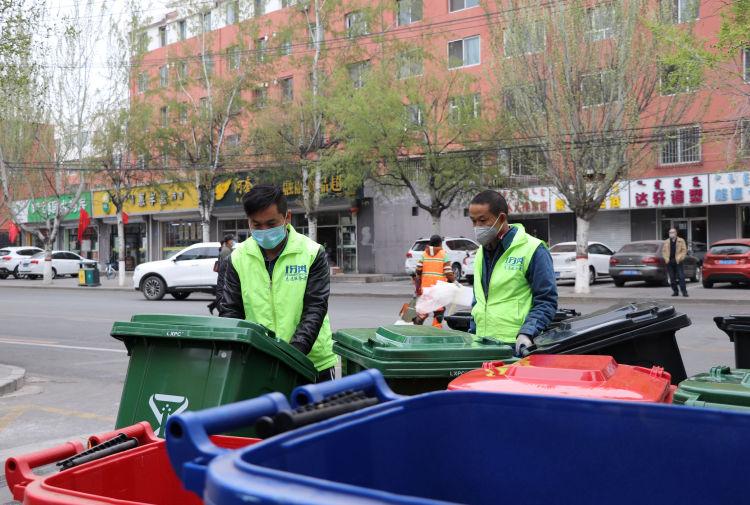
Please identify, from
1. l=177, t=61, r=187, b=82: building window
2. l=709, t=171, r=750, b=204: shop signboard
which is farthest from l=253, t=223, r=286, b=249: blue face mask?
l=177, t=61, r=187, b=82: building window

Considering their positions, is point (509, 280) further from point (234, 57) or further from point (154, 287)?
point (234, 57)

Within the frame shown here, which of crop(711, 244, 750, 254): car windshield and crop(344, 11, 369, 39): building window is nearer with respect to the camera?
crop(711, 244, 750, 254): car windshield

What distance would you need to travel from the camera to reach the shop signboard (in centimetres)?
2636

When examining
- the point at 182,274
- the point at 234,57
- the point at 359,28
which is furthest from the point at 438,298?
the point at 234,57

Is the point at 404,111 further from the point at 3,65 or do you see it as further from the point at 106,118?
the point at 3,65

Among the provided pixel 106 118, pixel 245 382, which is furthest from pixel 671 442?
pixel 106 118

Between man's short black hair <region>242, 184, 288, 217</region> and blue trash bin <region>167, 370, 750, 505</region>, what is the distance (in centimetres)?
203

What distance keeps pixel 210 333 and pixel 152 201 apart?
134ft

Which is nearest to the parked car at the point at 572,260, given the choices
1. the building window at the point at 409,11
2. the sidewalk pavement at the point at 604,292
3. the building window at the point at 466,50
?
the sidewalk pavement at the point at 604,292

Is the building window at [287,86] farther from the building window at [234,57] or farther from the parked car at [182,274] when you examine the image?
the parked car at [182,274]

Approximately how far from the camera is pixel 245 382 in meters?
3.41

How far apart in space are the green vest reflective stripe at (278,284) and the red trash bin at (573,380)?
3.38 ft

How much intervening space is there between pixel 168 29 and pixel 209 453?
160 ft

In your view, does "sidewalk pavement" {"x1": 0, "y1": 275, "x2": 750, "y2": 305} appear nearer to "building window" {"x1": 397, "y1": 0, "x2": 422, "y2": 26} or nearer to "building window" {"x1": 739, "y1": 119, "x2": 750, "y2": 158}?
"building window" {"x1": 739, "y1": 119, "x2": 750, "y2": 158}
